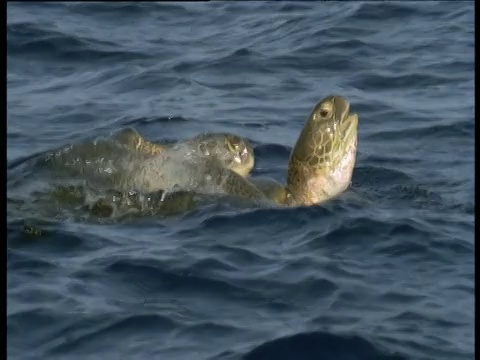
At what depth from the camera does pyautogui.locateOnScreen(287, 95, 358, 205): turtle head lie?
1090 centimetres

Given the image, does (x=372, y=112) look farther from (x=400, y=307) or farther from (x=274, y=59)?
(x=400, y=307)

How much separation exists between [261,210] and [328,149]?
102 cm

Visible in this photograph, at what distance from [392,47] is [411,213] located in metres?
5.94

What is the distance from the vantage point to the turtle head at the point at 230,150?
37.4 ft

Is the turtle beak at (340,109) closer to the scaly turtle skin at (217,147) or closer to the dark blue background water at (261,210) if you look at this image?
the dark blue background water at (261,210)

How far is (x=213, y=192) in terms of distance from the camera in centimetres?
1062

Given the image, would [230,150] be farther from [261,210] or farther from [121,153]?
[261,210]

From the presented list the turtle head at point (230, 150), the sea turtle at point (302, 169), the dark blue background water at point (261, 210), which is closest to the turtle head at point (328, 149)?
the sea turtle at point (302, 169)

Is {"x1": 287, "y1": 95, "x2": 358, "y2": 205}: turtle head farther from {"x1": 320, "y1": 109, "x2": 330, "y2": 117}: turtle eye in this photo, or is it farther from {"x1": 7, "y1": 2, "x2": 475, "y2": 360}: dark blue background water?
{"x1": 7, "y1": 2, "x2": 475, "y2": 360}: dark blue background water

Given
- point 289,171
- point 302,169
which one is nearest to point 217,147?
point 289,171

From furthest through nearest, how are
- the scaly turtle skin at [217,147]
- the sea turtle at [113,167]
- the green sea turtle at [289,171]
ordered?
the scaly turtle skin at [217,147]
the green sea turtle at [289,171]
the sea turtle at [113,167]

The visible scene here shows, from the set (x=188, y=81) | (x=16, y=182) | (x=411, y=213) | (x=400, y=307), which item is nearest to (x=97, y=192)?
(x=16, y=182)

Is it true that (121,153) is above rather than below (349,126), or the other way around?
below

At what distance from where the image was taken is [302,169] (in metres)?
10.9
